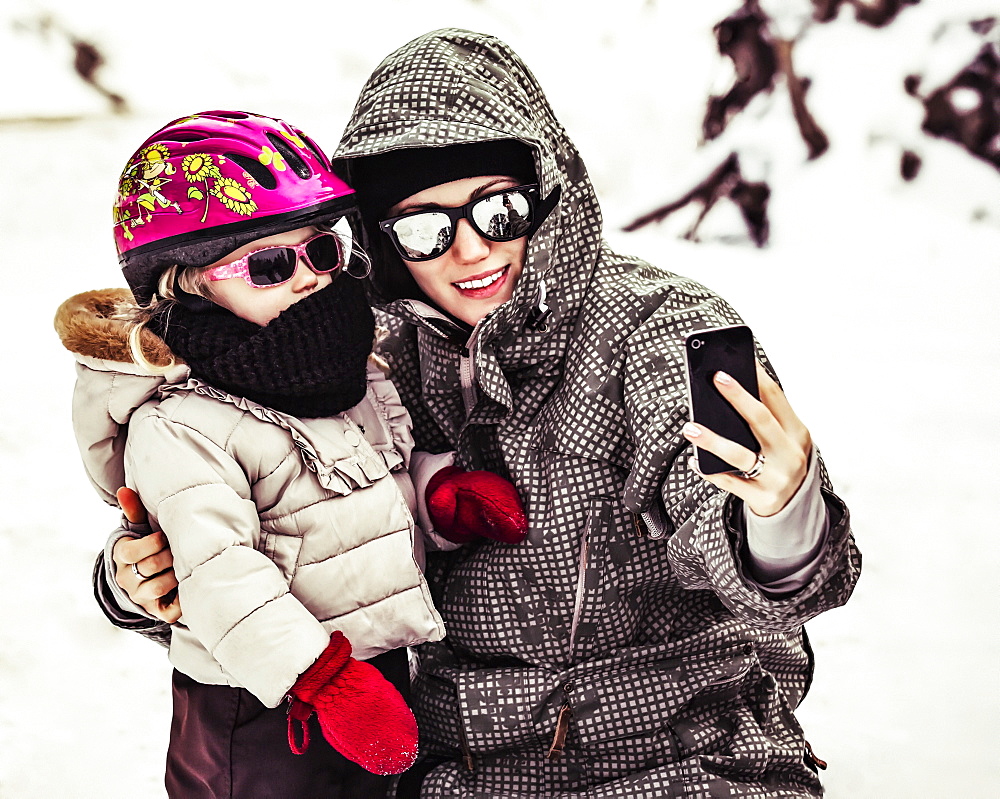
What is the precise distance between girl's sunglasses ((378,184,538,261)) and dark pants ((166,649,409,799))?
2.06 feet

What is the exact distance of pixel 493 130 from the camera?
4.27 feet

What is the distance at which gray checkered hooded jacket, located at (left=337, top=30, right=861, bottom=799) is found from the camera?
4.33ft

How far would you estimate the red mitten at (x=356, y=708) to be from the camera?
1.07 meters

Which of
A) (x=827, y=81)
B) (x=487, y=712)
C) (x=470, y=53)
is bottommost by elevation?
(x=487, y=712)

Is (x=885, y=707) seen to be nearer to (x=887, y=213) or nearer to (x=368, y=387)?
(x=368, y=387)

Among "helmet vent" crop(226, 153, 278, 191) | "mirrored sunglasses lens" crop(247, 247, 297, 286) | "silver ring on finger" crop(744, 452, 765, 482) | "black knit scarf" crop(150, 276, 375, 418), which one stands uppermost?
"helmet vent" crop(226, 153, 278, 191)

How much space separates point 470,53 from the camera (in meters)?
1.41

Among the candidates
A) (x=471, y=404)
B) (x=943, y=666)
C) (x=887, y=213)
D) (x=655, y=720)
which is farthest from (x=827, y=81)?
(x=655, y=720)

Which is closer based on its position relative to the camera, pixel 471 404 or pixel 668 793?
pixel 668 793

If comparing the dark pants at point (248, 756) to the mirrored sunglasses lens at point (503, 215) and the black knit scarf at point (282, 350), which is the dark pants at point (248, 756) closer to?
the black knit scarf at point (282, 350)

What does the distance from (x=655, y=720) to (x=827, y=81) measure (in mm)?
2115

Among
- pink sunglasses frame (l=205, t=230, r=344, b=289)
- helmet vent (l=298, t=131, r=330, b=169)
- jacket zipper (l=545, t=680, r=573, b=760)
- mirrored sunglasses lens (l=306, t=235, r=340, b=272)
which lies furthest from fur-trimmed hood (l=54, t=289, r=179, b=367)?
jacket zipper (l=545, t=680, r=573, b=760)

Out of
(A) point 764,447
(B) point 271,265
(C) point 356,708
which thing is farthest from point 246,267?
(A) point 764,447

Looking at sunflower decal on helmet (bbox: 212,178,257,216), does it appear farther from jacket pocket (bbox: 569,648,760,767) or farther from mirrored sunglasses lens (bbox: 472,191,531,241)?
jacket pocket (bbox: 569,648,760,767)
